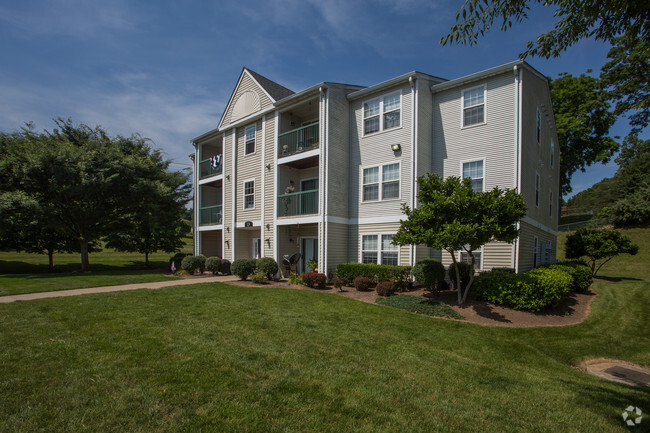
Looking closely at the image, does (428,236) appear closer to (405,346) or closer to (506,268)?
(405,346)

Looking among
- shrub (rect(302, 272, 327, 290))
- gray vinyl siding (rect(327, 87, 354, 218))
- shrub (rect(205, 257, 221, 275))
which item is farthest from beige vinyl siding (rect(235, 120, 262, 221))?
shrub (rect(302, 272, 327, 290))

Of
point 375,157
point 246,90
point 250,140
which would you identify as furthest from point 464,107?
point 246,90

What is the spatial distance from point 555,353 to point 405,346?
3339mm

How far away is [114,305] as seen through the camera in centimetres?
842

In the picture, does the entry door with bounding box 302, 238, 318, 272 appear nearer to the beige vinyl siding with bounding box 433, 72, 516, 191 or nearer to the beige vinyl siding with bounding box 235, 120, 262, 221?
the beige vinyl siding with bounding box 235, 120, 262, 221

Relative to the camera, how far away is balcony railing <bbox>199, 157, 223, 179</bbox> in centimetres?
2033

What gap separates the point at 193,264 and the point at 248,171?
19.7 feet

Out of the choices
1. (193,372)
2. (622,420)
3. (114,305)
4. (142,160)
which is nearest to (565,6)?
(622,420)

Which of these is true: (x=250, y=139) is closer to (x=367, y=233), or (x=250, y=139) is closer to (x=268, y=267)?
(x=268, y=267)

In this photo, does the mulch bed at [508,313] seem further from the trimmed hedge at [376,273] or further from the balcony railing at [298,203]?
the balcony railing at [298,203]

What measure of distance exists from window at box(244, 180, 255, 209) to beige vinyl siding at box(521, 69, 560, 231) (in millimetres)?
12802

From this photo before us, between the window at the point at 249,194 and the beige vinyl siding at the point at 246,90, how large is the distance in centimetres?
404

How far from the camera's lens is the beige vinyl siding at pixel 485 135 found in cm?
1188

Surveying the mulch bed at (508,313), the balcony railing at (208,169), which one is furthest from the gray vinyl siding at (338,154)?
the balcony railing at (208,169)
